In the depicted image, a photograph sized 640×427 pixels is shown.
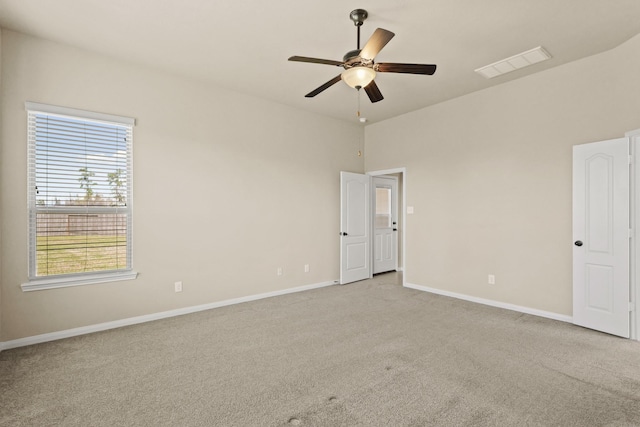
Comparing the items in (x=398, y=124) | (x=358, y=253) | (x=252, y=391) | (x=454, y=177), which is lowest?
(x=252, y=391)

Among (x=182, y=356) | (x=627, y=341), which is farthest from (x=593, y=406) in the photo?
(x=182, y=356)

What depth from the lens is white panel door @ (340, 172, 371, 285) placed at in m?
5.71

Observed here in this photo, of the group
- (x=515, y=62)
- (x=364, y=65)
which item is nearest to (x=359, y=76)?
(x=364, y=65)

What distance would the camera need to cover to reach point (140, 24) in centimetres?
294

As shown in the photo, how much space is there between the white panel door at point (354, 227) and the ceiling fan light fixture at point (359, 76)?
10.1 feet

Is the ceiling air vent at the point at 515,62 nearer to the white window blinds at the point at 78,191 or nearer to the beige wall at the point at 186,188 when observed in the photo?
the beige wall at the point at 186,188

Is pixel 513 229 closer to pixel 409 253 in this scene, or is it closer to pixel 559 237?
pixel 559 237

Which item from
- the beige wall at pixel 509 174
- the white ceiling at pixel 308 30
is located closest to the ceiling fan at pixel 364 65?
the white ceiling at pixel 308 30

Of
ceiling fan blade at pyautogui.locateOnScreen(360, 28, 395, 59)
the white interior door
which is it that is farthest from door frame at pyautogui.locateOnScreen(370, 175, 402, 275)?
ceiling fan blade at pyautogui.locateOnScreen(360, 28, 395, 59)

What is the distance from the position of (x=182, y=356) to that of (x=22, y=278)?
180 cm

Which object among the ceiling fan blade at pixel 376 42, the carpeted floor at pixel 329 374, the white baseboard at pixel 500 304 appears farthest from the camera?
the white baseboard at pixel 500 304

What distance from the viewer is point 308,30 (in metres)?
3.01

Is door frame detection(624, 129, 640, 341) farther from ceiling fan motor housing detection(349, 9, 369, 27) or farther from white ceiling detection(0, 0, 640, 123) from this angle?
ceiling fan motor housing detection(349, 9, 369, 27)

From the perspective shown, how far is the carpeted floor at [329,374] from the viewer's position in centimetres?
204
